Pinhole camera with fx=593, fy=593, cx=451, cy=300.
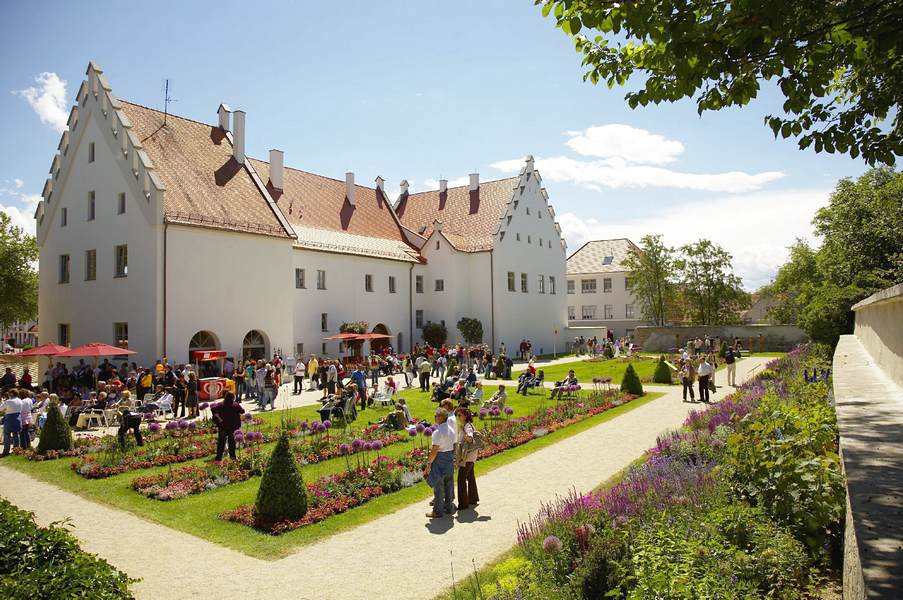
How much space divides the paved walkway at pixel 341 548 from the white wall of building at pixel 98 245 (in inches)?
701

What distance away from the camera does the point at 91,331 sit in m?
32.9

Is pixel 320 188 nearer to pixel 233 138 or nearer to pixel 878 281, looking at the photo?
pixel 233 138

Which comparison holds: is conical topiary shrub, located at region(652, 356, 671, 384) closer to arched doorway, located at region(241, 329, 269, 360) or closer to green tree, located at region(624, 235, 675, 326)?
arched doorway, located at region(241, 329, 269, 360)

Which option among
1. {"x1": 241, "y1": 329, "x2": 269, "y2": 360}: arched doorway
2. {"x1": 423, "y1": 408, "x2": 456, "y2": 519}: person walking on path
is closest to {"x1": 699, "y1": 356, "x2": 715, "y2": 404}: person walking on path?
{"x1": 423, "y1": 408, "x2": 456, "y2": 519}: person walking on path

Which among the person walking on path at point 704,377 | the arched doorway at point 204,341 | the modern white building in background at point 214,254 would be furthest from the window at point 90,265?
the person walking on path at point 704,377

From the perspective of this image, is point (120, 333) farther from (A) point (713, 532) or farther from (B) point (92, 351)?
(A) point (713, 532)

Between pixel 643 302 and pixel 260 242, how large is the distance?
150 ft

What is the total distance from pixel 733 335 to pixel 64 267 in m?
50.8

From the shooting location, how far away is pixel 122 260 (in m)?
32.5

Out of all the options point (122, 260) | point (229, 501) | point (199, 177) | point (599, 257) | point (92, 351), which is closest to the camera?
point (229, 501)

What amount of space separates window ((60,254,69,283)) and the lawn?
22.6 meters

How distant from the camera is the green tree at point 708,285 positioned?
59.8 meters

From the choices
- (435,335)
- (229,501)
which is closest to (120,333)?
(435,335)

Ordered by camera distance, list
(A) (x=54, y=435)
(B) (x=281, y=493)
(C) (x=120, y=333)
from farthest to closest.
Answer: (C) (x=120, y=333)
(A) (x=54, y=435)
(B) (x=281, y=493)
